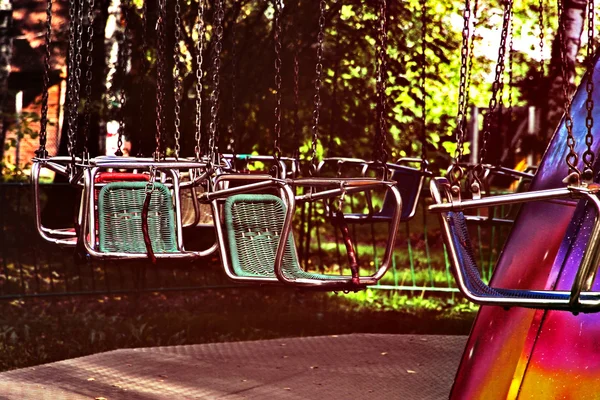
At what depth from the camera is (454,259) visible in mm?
4172

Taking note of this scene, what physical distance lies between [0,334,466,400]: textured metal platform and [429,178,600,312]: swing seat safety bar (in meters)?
2.49

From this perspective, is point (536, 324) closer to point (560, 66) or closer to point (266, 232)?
point (266, 232)

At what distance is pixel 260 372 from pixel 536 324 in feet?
8.50

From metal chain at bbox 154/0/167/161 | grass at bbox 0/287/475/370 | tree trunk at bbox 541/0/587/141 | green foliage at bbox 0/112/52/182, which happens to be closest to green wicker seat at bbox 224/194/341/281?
metal chain at bbox 154/0/167/161

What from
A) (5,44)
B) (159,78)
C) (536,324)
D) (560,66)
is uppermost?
(5,44)

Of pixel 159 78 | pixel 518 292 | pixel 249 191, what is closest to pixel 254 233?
pixel 249 191

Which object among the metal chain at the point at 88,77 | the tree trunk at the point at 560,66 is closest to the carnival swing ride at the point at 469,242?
the metal chain at the point at 88,77

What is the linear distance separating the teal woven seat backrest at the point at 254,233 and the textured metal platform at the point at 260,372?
1.41 meters

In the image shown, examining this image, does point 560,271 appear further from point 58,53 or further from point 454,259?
point 58,53

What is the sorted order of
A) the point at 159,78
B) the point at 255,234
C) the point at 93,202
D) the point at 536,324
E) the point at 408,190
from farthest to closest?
the point at 408,190
the point at 159,78
the point at 93,202
the point at 255,234
the point at 536,324

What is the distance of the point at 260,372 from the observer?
24.0 feet

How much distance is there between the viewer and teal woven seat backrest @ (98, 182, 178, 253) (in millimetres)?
6324

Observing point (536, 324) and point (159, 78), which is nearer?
point (536, 324)

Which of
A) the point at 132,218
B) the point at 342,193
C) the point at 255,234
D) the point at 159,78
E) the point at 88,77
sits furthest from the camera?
the point at 88,77
